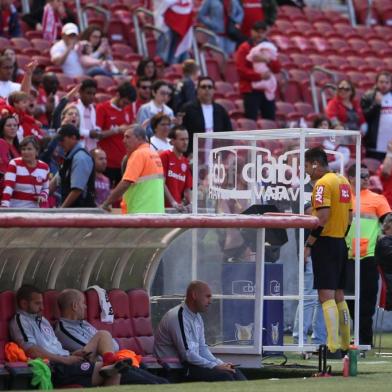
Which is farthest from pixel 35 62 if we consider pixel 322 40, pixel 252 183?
pixel 322 40

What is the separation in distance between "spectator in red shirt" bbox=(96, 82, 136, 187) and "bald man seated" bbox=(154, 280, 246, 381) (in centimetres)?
512

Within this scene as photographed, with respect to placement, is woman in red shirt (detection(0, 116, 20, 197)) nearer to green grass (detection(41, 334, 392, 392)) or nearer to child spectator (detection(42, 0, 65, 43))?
green grass (detection(41, 334, 392, 392))

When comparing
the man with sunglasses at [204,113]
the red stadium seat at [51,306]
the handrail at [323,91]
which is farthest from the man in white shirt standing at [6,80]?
the handrail at [323,91]

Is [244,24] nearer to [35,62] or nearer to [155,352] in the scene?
[35,62]

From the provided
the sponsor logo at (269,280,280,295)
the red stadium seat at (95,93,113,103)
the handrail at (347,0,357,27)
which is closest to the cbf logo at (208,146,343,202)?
the sponsor logo at (269,280,280,295)

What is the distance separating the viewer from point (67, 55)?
65.6 feet

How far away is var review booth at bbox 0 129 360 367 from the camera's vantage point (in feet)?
41.0

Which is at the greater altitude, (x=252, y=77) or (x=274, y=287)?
(x=252, y=77)

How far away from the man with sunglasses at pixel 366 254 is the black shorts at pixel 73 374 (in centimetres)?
399

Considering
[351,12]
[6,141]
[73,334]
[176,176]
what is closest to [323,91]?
[351,12]

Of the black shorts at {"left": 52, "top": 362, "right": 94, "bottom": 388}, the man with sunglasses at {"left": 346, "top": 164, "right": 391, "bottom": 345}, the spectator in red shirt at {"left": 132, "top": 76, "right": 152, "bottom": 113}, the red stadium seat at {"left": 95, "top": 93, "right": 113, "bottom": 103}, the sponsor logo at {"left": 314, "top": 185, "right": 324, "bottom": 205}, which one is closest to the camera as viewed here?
the black shorts at {"left": 52, "top": 362, "right": 94, "bottom": 388}

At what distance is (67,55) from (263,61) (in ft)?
9.61

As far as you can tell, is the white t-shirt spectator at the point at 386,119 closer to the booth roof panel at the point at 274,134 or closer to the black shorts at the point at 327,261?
the booth roof panel at the point at 274,134

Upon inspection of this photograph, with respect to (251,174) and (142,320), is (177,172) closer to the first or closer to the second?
(251,174)
